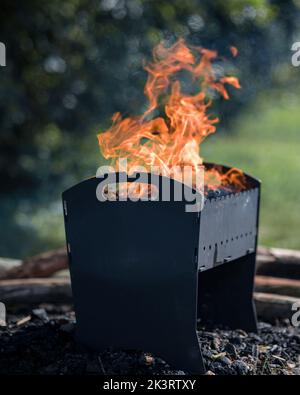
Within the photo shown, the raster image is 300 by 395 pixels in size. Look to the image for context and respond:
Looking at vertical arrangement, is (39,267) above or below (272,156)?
above

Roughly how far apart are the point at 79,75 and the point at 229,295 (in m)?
4.69

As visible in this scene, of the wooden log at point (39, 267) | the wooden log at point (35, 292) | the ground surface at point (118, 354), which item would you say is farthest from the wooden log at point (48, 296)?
the ground surface at point (118, 354)

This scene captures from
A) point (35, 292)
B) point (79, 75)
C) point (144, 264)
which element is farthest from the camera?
point (79, 75)

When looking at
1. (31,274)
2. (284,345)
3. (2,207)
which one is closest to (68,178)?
(2,207)

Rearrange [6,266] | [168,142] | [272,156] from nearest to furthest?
[168,142]
[6,266]
[272,156]

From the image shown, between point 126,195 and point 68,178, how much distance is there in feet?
18.5

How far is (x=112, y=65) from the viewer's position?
7.95 meters

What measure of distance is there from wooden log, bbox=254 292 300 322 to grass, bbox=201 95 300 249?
106 inches

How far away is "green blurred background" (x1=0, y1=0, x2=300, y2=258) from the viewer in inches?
297

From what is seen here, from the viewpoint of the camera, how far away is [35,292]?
462 centimetres

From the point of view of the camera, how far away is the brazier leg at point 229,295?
393cm

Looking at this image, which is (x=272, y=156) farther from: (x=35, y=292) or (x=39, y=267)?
(x=35, y=292)

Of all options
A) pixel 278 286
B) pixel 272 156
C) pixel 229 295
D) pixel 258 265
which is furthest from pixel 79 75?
pixel 272 156
